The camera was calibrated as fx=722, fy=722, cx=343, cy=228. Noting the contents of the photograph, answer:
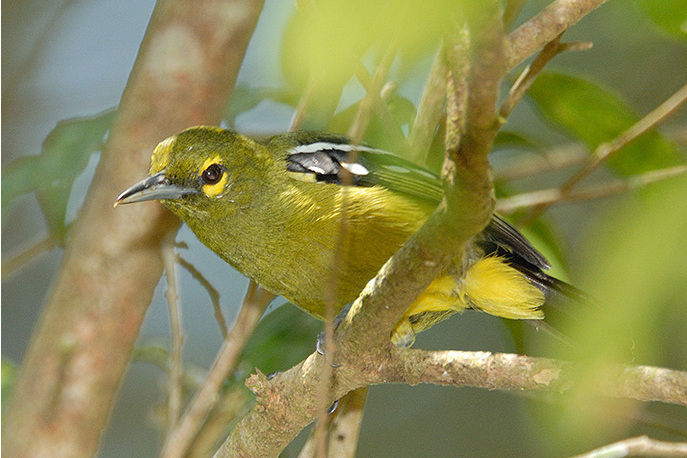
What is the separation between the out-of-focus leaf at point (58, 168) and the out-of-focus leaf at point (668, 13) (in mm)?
1698

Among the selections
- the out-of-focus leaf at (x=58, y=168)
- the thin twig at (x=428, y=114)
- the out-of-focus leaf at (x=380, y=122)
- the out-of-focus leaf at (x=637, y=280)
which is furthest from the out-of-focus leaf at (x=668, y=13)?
the out-of-focus leaf at (x=58, y=168)

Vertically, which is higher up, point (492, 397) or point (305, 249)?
point (305, 249)

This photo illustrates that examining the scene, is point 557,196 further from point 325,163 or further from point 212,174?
point 212,174

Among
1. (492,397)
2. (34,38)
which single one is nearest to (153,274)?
(34,38)

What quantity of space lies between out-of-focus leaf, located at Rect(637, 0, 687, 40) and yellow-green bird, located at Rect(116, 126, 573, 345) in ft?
1.84

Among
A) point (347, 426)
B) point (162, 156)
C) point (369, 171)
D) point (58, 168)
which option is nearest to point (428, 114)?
point (369, 171)

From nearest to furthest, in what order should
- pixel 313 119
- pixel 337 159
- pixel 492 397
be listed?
pixel 337 159 < pixel 313 119 < pixel 492 397

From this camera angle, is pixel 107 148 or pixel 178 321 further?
pixel 107 148

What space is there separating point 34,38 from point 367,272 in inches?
145

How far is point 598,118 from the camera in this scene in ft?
7.83

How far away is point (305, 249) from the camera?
1.83 meters

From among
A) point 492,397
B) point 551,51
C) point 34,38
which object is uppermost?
point 34,38

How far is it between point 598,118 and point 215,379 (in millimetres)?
1483

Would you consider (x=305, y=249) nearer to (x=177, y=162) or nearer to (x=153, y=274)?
(x=177, y=162)
